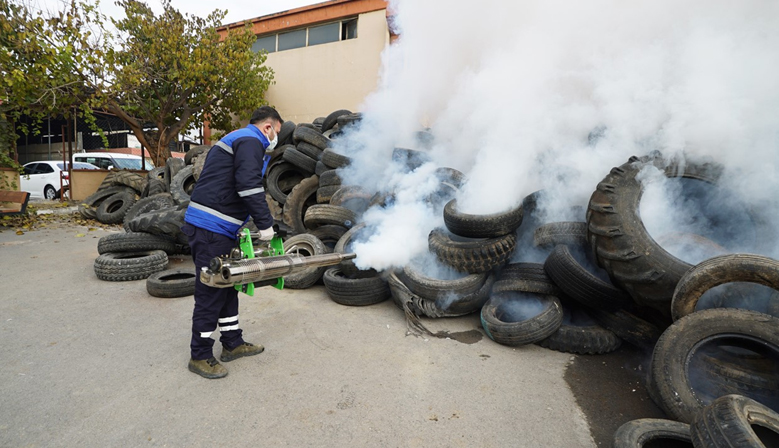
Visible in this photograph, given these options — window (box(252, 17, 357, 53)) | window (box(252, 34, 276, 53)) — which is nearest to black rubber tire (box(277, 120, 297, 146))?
window (box(252, 17, 357, 53))

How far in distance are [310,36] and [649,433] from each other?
49.0ft

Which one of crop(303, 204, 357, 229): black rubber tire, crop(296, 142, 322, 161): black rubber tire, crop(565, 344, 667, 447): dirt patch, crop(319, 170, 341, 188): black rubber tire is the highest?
crop(296, 142, 322, 161): black rubber tire

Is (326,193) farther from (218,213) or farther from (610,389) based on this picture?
(610,389)

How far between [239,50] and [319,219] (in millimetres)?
9701

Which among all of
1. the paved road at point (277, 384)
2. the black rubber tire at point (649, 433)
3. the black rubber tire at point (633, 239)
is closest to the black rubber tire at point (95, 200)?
the paved road at point (277, 384)

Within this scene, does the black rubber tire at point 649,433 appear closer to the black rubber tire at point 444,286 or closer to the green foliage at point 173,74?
the black rubber tire at point 444,286

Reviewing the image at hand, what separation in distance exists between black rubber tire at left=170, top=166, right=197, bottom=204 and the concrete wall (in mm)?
6263

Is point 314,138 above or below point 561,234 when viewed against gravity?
above

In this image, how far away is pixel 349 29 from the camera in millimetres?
13180

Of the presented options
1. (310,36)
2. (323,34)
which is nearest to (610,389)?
(323,34)

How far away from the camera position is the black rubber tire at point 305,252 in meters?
4.80

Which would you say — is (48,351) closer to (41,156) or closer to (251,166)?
(251,166)

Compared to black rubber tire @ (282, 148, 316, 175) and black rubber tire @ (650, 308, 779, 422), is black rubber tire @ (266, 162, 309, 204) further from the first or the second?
black rubber tire @ (650, 308, 779, 422)

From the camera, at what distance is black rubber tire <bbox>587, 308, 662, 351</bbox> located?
3.15 m
